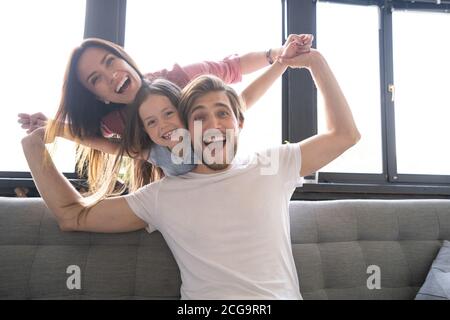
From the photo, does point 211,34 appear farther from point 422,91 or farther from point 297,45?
point 422,91

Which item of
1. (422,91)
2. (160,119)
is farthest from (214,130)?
(422,91)

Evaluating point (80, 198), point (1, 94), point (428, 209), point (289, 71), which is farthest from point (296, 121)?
point (1, 94)

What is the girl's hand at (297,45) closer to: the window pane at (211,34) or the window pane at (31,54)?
the window pane at (211,34)

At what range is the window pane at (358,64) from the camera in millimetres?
1990

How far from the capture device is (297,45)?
119cm

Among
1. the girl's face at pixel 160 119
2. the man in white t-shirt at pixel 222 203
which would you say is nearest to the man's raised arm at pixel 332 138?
the man in white t-shirt at pixel 222 203

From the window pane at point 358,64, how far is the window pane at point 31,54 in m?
1.55

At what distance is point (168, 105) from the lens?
1.05 metres

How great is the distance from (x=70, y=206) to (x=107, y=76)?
18.7 inches

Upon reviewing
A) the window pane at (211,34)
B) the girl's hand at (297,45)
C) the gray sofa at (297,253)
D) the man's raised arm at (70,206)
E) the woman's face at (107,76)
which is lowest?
the gray sofa at (297,253)

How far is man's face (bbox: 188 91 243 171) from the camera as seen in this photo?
3.24 feet

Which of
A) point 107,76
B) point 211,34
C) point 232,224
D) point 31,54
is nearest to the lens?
point 232,224
